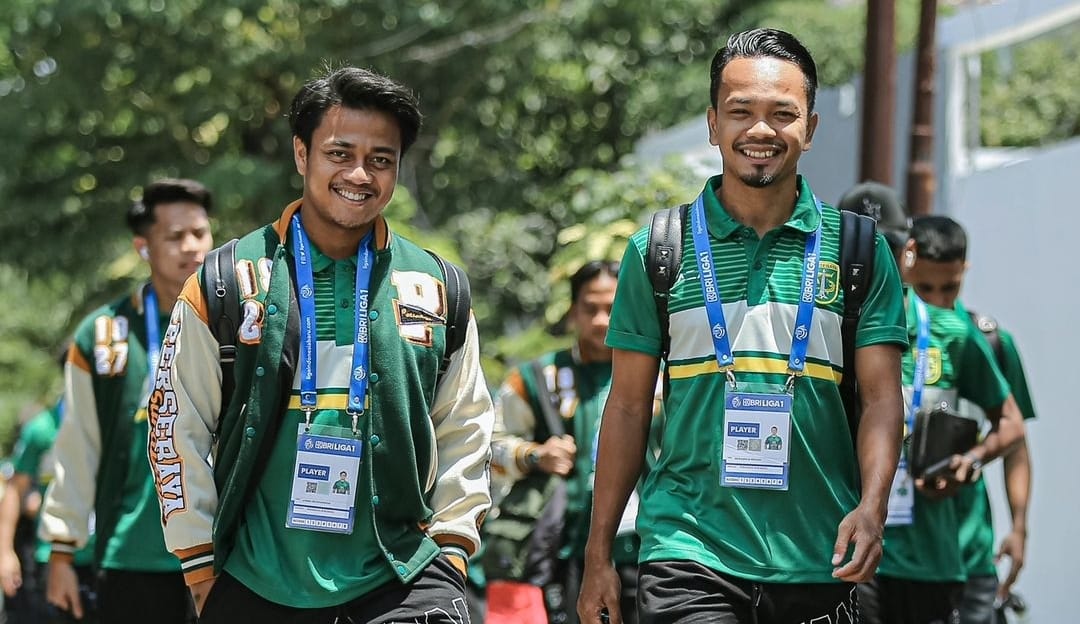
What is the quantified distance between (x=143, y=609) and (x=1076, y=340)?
6.32 metres

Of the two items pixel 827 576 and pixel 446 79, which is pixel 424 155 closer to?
pixel 446 79

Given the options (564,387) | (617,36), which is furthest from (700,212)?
(617,36)

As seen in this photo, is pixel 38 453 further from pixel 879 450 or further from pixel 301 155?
pixel 879 450

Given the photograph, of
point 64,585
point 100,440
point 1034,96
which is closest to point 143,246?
point 100,440

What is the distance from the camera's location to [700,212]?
4.52 metres

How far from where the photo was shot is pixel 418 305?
468cm

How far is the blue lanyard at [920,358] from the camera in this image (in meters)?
6.59

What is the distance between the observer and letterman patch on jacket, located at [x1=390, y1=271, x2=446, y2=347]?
182 inches

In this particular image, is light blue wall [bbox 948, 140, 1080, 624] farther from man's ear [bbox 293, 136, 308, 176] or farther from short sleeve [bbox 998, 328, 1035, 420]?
man's ear [bbox 293, 136, 308, 176]

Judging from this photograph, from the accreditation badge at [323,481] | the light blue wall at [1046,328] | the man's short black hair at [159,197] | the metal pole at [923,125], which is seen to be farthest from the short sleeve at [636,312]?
the light blue wall at [1046,328]

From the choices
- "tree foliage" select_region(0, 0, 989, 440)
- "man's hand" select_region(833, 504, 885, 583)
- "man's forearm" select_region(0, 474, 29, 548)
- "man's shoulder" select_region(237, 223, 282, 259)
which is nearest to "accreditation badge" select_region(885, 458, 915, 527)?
"man's hand" select_region(833, 504, 885, 583)

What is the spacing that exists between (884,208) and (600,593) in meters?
3.16

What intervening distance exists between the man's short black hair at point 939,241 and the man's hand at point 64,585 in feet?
12.2

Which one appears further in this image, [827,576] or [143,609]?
[143,609]
